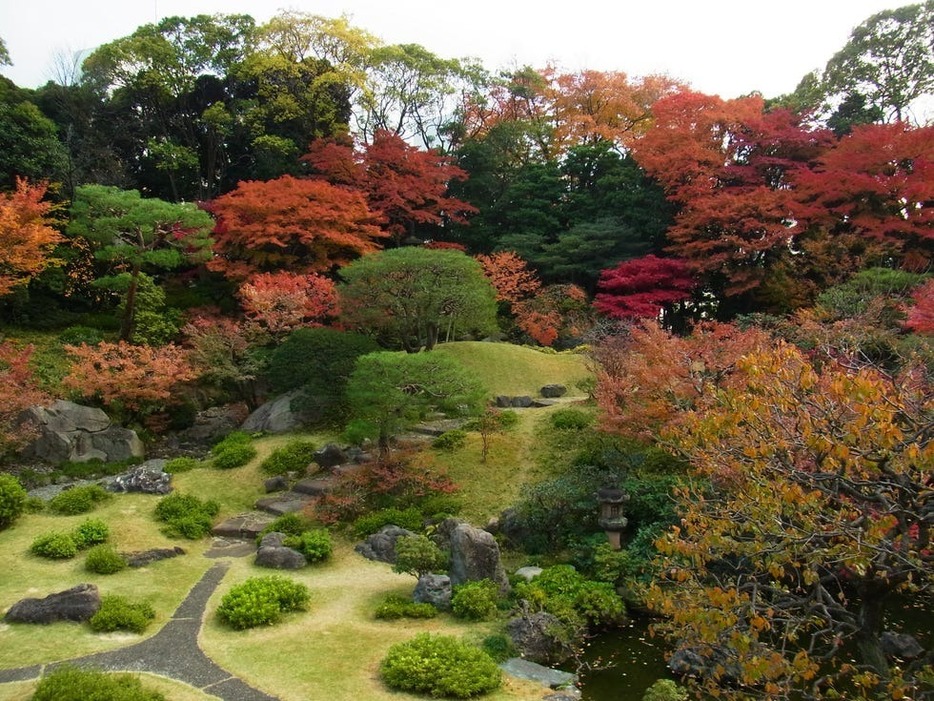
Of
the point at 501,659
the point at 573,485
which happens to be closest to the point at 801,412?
the point at 501,659

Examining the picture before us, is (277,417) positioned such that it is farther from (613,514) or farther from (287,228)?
(613,514)

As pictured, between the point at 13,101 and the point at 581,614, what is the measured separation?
1104 inches

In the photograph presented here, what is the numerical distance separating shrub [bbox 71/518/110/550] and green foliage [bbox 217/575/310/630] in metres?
3.49

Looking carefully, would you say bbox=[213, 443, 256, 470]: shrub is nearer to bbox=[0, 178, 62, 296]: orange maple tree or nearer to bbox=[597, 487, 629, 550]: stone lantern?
bbox=[0, 178, 62, 296]: orange maple tree

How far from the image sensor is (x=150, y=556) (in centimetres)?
1122

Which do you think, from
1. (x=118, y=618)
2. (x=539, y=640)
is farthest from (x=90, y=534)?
(x=539, y=640)

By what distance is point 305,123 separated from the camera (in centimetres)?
2844

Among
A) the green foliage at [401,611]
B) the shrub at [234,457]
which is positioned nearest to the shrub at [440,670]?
the green foliage at [401,611]

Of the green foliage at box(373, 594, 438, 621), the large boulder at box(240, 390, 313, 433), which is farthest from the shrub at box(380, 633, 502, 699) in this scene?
the large boulder at box(240, 390, 313, 433)

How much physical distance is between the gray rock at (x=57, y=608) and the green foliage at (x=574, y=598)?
5928 mm

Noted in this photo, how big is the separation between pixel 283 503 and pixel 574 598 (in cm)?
673

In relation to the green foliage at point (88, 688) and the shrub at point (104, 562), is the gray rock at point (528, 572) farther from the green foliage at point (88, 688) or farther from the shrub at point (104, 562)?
the shrub at point (104, 562)

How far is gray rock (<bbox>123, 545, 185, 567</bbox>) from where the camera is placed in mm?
11008

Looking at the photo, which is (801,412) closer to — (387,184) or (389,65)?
(387,184)
